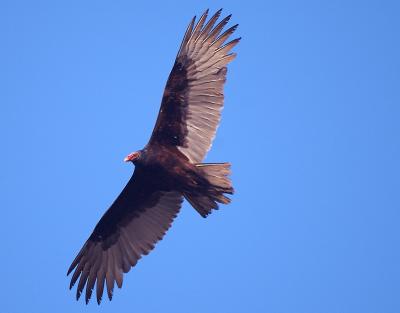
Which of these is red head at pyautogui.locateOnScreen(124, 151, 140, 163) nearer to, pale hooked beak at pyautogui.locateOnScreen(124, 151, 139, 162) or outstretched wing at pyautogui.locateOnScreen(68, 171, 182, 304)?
pale hooked beak at pyautogui.locateOnScreen(124, 151, 139, 162)

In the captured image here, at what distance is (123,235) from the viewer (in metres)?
10.0

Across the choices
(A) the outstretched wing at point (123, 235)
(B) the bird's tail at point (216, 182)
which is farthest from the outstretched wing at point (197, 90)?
(A) the outstretched wing at point (123, 235)

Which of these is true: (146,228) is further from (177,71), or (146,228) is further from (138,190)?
(177,71)

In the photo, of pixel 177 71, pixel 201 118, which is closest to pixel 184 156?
pixel 201 118

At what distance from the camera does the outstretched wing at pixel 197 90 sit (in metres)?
8.98

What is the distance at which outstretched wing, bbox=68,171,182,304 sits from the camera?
9.77m

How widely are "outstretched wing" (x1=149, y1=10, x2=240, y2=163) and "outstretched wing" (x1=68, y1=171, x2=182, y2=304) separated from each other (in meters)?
0.93

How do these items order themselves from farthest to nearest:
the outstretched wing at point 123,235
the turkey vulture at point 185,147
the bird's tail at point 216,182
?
the outstretched wing at point 123,235 < the turkey vulture at point 185,147 < the bird's tail at point 216,182

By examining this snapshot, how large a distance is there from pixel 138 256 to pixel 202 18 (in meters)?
3.43

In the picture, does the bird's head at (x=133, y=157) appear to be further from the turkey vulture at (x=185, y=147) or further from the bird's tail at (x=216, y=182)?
the bird's tail at (x=216, y=182)

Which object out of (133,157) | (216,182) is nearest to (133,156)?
(133,157)

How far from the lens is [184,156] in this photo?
30.2 feet

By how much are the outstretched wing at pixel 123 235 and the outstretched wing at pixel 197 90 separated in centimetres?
93

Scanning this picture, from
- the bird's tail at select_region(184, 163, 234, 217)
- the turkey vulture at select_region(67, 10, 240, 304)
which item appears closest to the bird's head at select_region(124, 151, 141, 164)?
the turkey vulture at select_region(67, 10, 240, 304)
